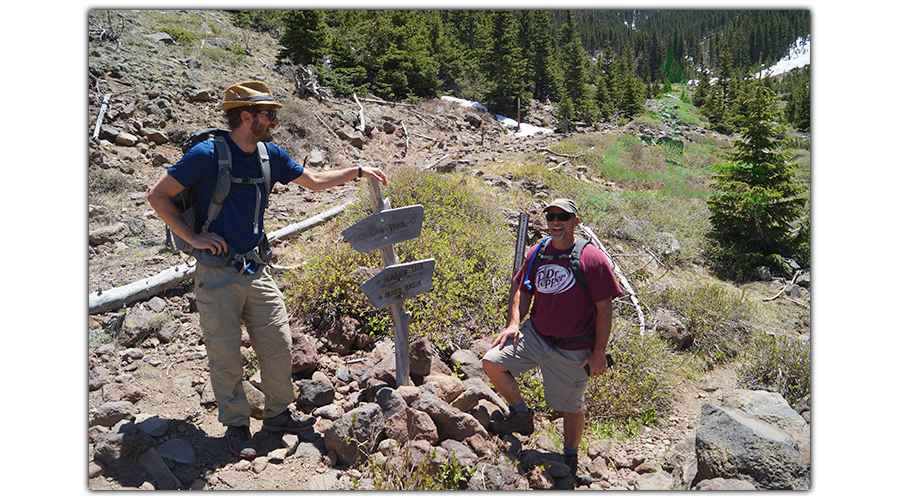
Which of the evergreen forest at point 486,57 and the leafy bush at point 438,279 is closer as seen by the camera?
the leafy bush at point 438,279

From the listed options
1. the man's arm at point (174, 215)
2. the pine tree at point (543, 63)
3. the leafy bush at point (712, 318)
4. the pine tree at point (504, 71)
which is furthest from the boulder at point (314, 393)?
the pine tree at point (543, 63)

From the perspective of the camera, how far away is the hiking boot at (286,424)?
339 centimetres

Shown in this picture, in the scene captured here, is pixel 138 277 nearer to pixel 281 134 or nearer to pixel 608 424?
pixel 608 424

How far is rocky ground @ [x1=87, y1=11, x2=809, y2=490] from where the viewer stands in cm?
304

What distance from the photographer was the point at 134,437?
3051 mm

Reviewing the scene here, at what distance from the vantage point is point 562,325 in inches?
128

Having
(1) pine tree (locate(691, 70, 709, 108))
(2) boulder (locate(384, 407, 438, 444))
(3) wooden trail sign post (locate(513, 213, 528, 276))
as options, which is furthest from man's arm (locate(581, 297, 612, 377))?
(1) pine tree (locate(691, 70, 709, 108))

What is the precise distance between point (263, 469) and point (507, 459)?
1.62 meters

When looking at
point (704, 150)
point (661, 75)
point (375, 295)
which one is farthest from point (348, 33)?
point (661, 75)

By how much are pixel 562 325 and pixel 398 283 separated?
1.26m

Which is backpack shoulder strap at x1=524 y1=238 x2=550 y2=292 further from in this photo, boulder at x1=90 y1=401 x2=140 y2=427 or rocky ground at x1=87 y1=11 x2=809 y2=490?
boulder at x1=90 y1=401 x2=140 y2=427

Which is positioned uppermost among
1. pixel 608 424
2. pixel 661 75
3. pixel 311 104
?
pixel 661 75

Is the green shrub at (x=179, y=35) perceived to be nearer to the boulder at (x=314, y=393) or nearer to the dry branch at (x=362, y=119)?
the dry branch at (x=362, y=119)

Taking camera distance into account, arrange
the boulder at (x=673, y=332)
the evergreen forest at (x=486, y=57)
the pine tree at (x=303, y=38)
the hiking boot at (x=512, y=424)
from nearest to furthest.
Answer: the hiking boot at (x=512, y=424)
the boulder at (x=673, y=332)
the pine tree at (x=303, y=38)
the evergreen forest at (x=486, y=57)
